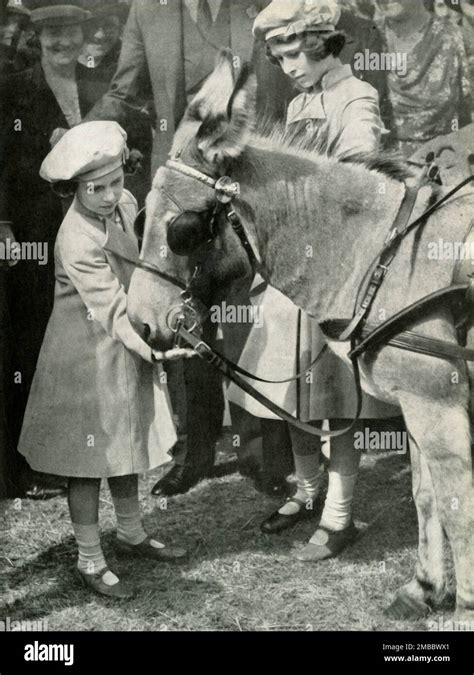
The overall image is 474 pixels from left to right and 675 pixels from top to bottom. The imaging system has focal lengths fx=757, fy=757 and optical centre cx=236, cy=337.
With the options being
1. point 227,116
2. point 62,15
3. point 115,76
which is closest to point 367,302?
point 227,116

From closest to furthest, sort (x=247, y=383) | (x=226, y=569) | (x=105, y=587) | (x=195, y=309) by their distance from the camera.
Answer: (x=195, y=309) → (x=247, y=383) → (x=105, y=587) → (x=226, y=569)

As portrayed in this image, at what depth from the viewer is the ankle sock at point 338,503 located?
11.2ft

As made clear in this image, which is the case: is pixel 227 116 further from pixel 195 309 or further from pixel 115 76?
pixel 115 76

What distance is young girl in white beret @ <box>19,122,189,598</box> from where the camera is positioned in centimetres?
319

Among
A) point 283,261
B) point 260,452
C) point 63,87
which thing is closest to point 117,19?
point 63,87

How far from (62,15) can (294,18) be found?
104 cm

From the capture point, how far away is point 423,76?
351 centimetres

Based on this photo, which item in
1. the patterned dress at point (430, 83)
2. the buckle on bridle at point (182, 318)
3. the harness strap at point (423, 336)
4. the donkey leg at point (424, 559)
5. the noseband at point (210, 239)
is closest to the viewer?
the harness strap at point (423, 336)

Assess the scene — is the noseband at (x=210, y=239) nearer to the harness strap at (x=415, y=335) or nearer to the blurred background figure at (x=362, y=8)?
the harness strap at (x=415, y=335)

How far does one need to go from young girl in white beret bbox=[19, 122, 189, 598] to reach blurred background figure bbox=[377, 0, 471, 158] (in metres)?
1.29

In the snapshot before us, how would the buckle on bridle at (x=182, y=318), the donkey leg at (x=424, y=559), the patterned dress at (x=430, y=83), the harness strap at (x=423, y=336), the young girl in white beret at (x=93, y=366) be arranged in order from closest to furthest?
the harness strap at (x=423, y=336) → the buckle on bridle at (x=182, y=318) → the donkey leg at (x=424, y=559) → the young girl in white beret at (x=93, y=366) → the patterned dress at (x=430, y=83)

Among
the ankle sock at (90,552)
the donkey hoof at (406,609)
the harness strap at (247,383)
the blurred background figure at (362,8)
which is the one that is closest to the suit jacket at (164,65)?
the blurred background figure at (362,8)

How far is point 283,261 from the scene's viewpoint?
2910mm

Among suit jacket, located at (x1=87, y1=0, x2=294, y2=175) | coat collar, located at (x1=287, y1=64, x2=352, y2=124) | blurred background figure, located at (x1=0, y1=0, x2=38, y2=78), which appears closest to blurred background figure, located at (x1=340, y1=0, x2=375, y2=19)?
coat collar, located at (x1=287, y1=64, x2=352, y2=124)
